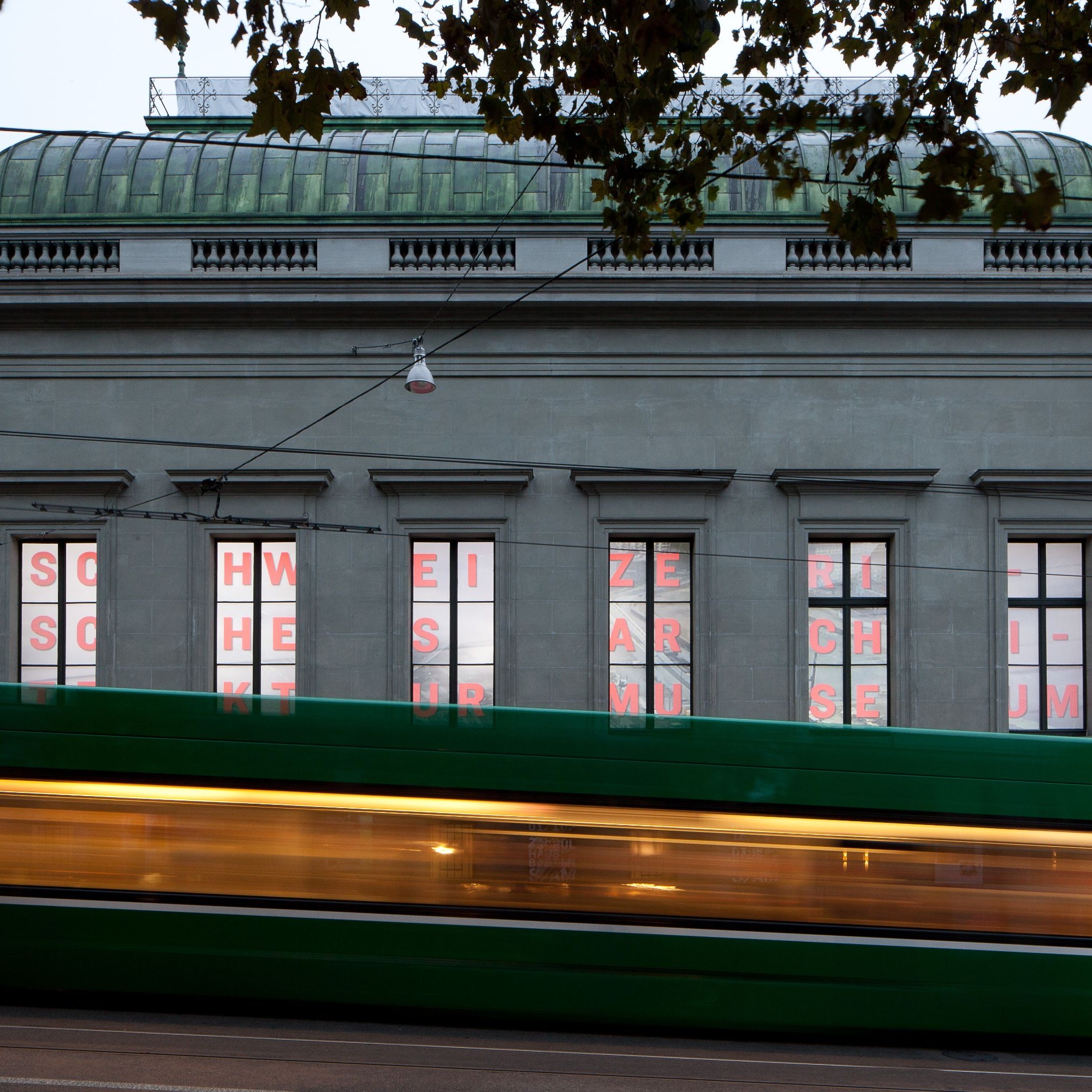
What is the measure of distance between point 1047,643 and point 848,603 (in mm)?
2924

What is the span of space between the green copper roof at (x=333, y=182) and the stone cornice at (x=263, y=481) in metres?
3.95

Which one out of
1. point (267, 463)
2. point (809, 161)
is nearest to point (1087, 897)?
Answer: point (267, 463)

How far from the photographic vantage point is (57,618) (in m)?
14.8

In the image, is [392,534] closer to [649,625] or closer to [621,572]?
[621,572]

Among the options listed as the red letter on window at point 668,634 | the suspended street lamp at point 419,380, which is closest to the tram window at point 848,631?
the red letter on window at point 668,634

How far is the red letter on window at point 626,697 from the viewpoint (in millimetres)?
14680

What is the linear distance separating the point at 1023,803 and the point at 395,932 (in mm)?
4366

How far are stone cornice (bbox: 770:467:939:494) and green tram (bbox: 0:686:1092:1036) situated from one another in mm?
7827

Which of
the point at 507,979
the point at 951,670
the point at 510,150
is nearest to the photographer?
the point at 507,979

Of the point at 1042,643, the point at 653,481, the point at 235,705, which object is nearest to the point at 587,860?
the point at 235,705

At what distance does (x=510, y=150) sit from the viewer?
1631 centimetres

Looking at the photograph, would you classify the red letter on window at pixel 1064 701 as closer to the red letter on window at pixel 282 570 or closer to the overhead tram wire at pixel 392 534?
the overhead tram wire at pixel 392 534

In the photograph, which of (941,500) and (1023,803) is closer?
(1023,803)

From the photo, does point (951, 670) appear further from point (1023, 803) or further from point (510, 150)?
point (510, 150)
